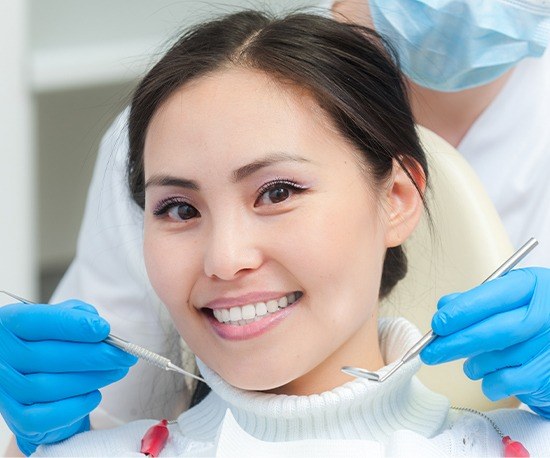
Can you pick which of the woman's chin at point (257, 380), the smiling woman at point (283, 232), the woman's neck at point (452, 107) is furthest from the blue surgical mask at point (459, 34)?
the woman's chin at point (257, 380)

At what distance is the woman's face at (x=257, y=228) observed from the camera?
1.31 meters

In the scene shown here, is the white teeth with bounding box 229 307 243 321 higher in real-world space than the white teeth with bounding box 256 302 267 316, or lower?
lower

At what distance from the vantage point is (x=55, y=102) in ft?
10.5

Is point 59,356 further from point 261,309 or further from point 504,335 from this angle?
point 504,335

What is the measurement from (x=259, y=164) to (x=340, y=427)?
1.22 ft

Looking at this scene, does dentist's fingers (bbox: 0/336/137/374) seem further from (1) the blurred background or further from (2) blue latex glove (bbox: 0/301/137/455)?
(1) the blurred background

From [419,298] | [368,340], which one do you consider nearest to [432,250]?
[419,298]

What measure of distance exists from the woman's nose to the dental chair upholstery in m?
0.45

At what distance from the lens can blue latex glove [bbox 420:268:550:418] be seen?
1.34 meters

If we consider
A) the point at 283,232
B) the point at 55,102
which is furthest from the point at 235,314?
the point at 55,102

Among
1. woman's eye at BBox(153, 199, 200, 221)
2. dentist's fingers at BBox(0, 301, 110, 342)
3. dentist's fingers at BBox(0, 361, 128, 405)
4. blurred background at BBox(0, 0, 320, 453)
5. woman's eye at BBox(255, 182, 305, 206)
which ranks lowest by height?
blurred background at BBox(0, 0, 320, 453)

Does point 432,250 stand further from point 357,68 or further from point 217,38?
point 217,38

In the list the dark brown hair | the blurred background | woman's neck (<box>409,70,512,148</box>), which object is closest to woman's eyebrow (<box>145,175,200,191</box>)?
the dark brown hair

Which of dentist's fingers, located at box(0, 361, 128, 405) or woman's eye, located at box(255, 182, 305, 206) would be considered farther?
dentist's fingers, located at box(0, 361, 128, 405)
